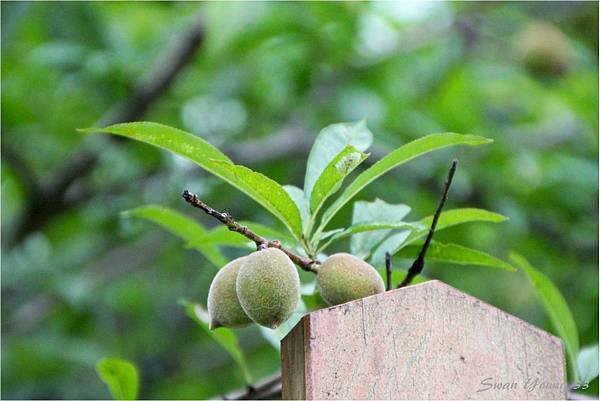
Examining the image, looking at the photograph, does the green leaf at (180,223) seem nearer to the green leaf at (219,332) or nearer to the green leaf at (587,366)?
the green leaf at (219,332)

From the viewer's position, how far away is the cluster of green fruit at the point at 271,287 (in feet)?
2.31

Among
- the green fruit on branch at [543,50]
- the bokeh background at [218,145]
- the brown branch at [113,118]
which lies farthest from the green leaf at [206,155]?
the green fruit on branch at [543,50]

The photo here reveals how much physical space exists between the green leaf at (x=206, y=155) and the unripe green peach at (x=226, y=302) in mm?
63

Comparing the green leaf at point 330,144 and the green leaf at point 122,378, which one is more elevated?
the green leaf at point 330,144

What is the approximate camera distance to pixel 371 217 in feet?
2.95

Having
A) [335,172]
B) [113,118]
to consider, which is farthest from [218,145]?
[335,172]

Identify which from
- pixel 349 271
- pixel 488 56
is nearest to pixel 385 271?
pixel 349 271

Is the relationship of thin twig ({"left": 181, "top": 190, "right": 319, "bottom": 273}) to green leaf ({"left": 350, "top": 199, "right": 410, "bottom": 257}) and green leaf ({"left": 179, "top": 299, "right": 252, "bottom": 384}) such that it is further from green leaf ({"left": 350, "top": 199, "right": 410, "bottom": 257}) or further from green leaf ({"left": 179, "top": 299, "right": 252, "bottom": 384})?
green leaf ({"left": 179, "top": 299, "right": 252, "bottom": 384})

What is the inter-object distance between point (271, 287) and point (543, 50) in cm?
227

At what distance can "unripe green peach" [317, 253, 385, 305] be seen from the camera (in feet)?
2.44

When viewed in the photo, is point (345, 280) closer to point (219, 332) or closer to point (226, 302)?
point (226, 302)

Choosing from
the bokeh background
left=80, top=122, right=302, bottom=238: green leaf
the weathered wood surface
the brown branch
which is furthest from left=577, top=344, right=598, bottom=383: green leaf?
the brown branch

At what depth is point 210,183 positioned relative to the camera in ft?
6.95

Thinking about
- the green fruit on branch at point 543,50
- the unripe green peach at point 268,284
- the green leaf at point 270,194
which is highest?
the green fruit on branch at point 543,50
